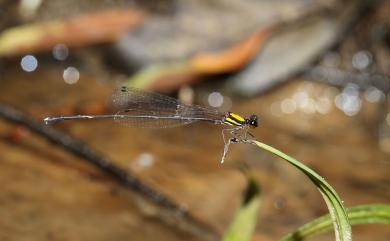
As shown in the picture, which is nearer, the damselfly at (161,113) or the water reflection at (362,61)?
the damselfly at (161,113)

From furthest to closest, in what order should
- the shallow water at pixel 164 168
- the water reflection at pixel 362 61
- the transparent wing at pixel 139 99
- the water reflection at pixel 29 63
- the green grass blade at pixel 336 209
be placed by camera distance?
the water reflection at pixel 362 61, the water reflection at pixel 29 63, the transparent wing at pixel 139 99, the shallow water at pixel 164 168, the green grass blade at pixel 336 209

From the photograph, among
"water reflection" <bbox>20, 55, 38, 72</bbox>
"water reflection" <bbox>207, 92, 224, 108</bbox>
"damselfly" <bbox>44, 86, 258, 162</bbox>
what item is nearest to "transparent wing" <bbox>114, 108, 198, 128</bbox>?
"damselfly" <bbox>44, 86, 258, 162</bbox>

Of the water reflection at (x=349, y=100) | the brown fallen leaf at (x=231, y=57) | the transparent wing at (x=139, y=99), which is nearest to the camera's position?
the transparent wing at (x=139, y=99)

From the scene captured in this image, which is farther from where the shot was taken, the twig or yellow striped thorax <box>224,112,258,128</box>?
yellow striped thorax <box>224,112,258,128</box>

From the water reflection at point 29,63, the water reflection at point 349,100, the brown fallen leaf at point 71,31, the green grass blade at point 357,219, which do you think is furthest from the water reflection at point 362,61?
the green grass blade at point 357,219

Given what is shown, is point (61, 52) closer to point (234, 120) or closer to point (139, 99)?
point (139, 99)

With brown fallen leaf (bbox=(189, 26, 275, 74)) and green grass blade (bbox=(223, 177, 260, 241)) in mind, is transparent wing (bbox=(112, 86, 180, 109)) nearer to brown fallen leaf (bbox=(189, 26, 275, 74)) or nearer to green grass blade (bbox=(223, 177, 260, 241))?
green grass blade (bbox=(223, 177, 260, 241))

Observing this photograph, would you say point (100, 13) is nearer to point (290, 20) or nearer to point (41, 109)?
point (41, 109)

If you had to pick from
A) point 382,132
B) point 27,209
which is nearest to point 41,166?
point 27,209

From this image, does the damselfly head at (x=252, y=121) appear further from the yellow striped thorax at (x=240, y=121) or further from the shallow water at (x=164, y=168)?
the shallow water at (x=164, y=168)
